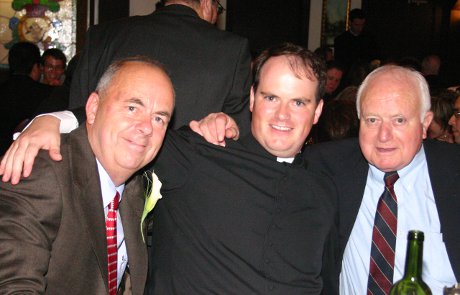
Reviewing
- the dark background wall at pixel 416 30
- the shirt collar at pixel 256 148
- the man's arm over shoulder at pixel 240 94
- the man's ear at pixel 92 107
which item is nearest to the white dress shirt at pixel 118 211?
the man's ear at pixel 92 107

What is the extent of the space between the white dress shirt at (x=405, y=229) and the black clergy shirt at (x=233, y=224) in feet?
0.29

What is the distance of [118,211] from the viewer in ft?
7.09

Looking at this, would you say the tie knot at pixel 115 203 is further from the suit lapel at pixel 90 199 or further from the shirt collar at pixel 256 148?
the shirt collar at pixel 256 148

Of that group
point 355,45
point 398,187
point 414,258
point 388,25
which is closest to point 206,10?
point 398,187

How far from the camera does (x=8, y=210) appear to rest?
5.62ft

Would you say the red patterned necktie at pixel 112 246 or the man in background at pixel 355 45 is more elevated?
the man in background at pixel 355 45

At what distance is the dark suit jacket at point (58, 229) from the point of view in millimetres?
1682

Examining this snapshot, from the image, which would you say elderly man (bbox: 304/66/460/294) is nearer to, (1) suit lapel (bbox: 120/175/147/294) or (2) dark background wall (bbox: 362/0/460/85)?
(1) suit lapel (bbox: 120/175/147/294)

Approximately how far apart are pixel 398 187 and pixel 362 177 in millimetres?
148

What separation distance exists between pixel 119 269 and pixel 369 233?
3.02 ft

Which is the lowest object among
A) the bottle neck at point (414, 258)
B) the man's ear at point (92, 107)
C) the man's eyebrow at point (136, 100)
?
the bottle neck at point (414, 258)

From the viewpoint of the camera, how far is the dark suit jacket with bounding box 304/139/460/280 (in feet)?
7.61

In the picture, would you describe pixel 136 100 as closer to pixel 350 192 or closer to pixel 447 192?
pixel 350 192

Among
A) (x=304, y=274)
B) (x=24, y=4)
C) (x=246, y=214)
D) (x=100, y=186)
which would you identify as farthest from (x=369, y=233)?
(x=24, y=4)
